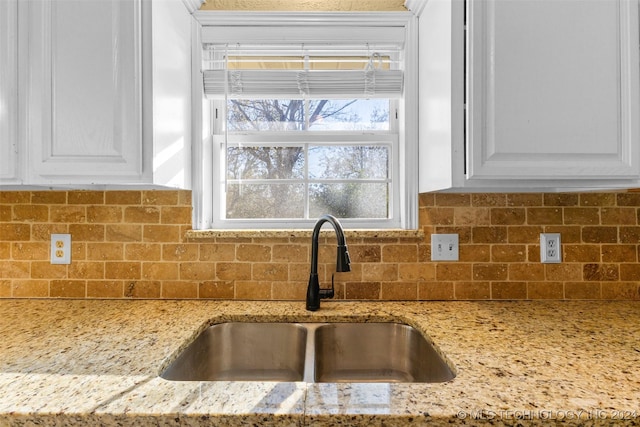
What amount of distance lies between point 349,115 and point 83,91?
42.0 inches

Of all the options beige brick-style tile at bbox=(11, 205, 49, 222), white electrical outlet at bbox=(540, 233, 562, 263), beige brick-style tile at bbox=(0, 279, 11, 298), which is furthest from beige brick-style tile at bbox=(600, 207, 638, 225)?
beige brick-style tile at bbox=(0, 279, 11, 298)

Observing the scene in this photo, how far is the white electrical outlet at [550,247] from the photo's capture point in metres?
1.46

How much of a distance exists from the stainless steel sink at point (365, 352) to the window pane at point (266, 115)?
3.12 feet

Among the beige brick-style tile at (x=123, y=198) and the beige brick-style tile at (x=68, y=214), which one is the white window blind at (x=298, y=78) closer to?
the beige brick-style tile at (x=123, y=198)

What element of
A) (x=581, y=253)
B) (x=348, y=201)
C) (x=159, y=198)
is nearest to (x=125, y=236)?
(x=159, y=198)

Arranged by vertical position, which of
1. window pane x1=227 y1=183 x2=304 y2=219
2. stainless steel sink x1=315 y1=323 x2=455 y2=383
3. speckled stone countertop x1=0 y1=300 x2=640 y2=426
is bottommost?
stainless steel sink x1=315 y1=323 x2=455 y2=383

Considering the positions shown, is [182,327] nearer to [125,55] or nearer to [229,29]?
[125,55]

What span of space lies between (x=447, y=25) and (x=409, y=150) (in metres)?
0.51

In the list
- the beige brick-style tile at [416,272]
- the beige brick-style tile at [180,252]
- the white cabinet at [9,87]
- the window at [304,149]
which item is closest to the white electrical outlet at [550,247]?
the beige brick-style tile at [416,272]

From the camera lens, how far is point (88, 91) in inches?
43.8

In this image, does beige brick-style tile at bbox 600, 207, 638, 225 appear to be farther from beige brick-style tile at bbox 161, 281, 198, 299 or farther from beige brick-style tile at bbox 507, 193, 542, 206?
beige brick-style tile at bbox 161, 281, 198, 299

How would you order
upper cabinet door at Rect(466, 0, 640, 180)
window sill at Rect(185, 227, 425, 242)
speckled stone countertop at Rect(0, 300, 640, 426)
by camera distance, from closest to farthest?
1. speckled stone countertop at Rect(0, 300, 640, 426)
2. upper cabinet door at Rect(466, 0, 640, 180)
3. window sill at Rect(185, 227, 425, 242)

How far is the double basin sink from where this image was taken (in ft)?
4.10

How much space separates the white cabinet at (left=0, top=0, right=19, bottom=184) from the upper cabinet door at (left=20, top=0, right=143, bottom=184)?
0.04 m
